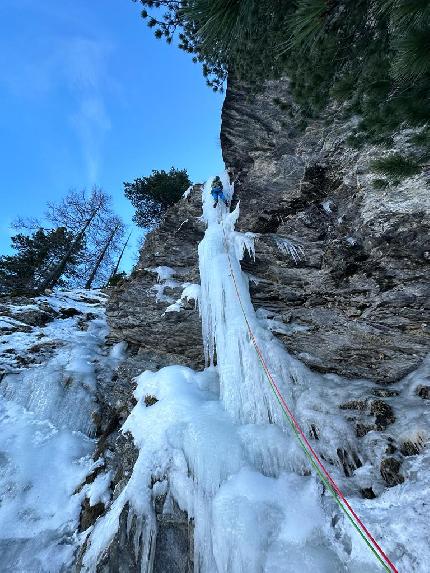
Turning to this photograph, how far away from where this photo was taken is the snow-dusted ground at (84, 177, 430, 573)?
3377mm

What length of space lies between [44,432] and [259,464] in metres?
4.71

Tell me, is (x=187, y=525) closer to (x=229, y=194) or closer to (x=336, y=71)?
(x=336, y=71)

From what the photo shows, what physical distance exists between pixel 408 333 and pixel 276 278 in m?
2.57

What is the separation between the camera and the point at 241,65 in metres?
5.54

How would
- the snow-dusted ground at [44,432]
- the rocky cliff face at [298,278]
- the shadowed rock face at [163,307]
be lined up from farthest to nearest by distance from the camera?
the shadowed rock face at [163,307]
the rocky cliff face at [298,278]
the snow-dusted ground at [44,432]

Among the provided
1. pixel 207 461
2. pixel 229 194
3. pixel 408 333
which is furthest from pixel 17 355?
pixel 408 333

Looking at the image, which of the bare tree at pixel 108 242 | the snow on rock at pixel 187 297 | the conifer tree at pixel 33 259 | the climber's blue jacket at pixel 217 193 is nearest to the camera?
the snow on rock at pixel 187 297

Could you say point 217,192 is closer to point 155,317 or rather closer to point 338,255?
point 155,317

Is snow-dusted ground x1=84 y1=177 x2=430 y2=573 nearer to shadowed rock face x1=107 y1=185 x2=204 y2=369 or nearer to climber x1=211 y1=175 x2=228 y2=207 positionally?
shadowed rock face x1=107 y1=185 x2=204 y2=369

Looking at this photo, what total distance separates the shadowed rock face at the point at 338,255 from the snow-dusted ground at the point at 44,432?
15.1 ft

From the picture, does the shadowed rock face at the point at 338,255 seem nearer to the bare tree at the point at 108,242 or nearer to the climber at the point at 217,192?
the climber at the point at 217,192

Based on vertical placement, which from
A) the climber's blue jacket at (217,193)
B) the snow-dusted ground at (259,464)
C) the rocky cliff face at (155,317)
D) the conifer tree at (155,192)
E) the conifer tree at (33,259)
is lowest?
the snow-dusted ground at (259,464)

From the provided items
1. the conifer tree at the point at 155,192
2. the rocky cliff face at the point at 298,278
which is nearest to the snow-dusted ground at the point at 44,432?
the rocky cliff face at the point at 298,278

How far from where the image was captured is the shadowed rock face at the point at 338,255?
17.4 feet
